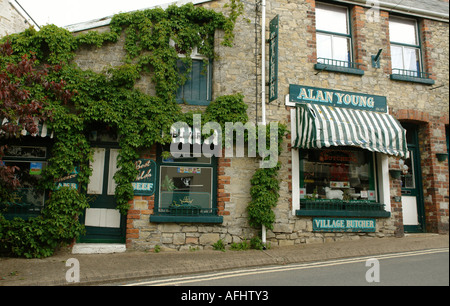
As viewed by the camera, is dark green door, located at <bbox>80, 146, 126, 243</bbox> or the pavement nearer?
the pavement

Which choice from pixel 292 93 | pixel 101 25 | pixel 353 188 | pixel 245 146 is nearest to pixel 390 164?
pixel 353 188

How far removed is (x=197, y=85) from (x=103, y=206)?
3.83 m

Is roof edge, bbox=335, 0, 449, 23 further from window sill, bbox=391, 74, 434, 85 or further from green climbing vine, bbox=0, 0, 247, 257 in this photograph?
green climbing vine, bbox=0, 0, 247, 257

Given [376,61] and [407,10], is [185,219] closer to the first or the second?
[376,61]

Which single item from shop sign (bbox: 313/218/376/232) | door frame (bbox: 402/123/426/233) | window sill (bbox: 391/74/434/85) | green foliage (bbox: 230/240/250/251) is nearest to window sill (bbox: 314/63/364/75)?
window sill (bbox: 391/74/434/85)

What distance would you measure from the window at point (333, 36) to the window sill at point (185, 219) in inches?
211

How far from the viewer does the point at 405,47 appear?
11.0 metres

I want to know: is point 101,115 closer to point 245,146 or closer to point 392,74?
point 245,146

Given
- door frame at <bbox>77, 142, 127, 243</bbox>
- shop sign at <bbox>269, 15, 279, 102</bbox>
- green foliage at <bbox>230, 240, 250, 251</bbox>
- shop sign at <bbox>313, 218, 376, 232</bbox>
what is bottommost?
green foliage at <bbox>230, 240, 250, 251</bbox>

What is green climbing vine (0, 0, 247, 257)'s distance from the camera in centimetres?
775

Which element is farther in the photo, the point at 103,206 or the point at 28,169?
the point at 103,206

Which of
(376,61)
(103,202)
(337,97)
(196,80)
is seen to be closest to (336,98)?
(337,97)

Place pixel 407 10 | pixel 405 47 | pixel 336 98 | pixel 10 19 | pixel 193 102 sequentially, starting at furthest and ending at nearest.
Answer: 1. pixel 405 47
2. pixel 407 10
3. pixel 336 98
4. pixel 10 19
5. pixel 193 102

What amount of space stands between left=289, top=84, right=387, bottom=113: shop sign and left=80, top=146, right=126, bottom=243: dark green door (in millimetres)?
5011
